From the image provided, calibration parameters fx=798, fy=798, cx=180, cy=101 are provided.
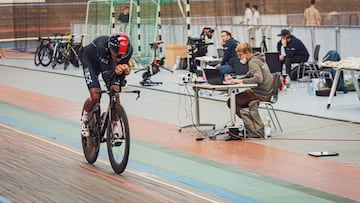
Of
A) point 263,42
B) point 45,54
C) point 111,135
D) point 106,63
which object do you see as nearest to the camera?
point 111,135

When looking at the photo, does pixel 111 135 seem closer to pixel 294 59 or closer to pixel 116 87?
pixel 116 87

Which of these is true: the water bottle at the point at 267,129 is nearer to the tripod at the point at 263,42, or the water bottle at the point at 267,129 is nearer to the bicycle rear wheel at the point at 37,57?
the tripod at the point at 263,42

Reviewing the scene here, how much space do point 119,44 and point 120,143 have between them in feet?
4.09

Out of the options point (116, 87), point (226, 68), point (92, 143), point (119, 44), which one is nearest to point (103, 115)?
point (116, 87)

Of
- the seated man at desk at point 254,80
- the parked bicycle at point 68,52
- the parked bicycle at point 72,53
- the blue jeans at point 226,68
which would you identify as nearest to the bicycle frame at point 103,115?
the seated man at desk at point 254,80

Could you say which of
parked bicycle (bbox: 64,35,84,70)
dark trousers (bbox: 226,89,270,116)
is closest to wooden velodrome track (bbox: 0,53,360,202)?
dark trousers (bbox: 226,89,270,116)

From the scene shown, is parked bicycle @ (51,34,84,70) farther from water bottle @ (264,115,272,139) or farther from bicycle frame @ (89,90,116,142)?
bicycle frame @ (89,90,116,142)

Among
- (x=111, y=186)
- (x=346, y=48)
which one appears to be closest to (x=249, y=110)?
(x=111, y=186)

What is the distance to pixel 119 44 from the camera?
1007 centimetres

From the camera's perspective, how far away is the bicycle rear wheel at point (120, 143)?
9797 mm

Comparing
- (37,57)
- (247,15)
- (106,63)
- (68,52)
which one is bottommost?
(106,63)

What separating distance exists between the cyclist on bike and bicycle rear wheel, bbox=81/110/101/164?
0.27 ft

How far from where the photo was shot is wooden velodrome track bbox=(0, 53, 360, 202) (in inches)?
352

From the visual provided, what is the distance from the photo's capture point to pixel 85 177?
32.5 feet
